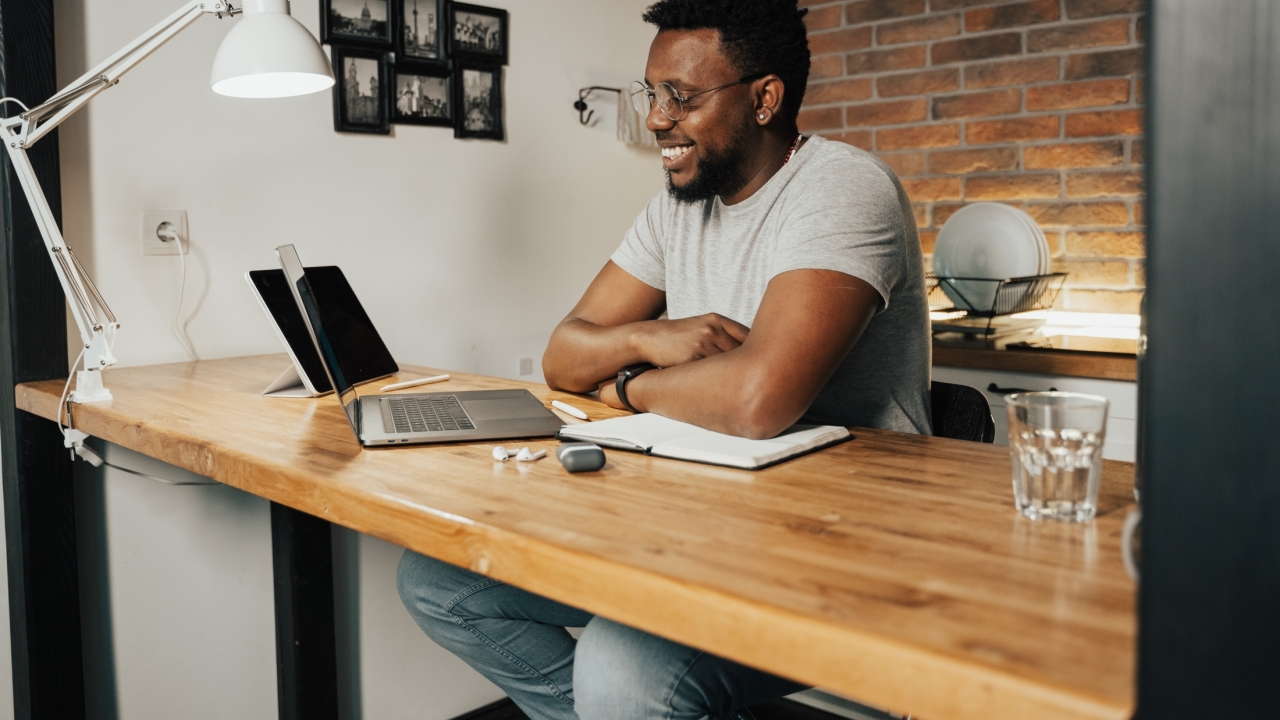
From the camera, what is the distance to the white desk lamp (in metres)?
1.39

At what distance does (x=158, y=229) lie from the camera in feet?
5.80

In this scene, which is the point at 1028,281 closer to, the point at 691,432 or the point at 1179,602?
the point at 691,432

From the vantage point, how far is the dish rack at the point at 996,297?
2451 millimetres

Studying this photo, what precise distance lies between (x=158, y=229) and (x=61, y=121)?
0.37 m

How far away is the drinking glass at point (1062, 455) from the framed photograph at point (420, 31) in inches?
70.3

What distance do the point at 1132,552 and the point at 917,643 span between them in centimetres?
19

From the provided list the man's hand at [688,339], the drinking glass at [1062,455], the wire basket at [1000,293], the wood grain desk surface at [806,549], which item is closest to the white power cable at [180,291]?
the wood grain desk surface at [806,549]

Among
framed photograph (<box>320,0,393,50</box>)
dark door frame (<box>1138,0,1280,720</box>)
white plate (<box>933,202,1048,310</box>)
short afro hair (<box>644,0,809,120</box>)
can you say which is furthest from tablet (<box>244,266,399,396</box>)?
white plate (<box>933,202,1048,310</box>)

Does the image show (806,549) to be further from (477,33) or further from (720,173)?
(477,33)

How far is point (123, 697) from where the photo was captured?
1.78 metres

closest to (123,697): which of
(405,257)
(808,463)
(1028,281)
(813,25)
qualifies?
(405,257)

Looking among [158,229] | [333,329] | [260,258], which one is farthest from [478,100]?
[333,329]

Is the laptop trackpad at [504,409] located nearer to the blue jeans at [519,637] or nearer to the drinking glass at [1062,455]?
the blue jeans at [519,637]

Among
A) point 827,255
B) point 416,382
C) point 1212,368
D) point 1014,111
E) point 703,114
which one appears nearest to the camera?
point 1212,368
